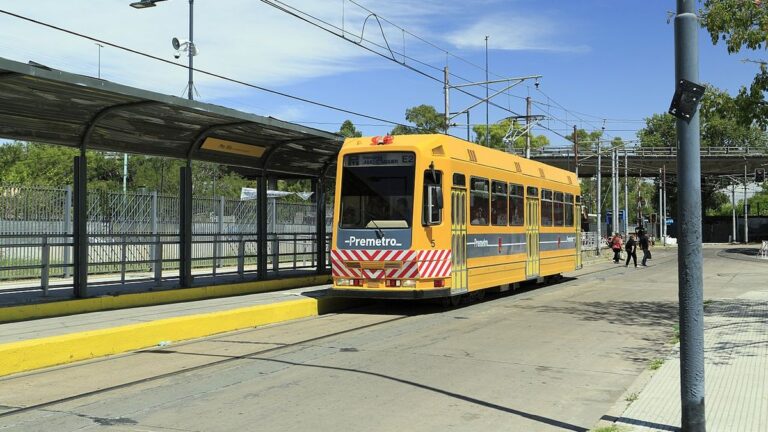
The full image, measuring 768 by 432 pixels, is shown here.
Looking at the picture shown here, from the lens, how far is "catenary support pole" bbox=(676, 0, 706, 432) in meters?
5.39

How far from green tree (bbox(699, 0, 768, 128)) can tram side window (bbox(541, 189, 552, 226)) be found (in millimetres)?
7552

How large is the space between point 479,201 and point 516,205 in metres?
2.63

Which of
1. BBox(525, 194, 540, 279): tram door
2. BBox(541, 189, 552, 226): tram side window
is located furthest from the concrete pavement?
BBox(541, 189, 552, 226): tram side window

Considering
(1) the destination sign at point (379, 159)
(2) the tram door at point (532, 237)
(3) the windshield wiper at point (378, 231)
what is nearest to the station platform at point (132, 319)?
(3) the windshield wiper at point (378, 231)

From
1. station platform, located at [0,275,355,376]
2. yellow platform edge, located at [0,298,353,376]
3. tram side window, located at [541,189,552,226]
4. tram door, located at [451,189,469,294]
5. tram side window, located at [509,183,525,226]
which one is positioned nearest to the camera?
yellow platform edge, located at [0,298,353,376]

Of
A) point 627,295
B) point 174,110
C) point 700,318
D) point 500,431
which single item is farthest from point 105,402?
point 627,295

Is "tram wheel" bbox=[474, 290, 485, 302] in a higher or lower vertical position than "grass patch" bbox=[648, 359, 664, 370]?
higher

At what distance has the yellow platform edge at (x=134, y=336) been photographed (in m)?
9.08

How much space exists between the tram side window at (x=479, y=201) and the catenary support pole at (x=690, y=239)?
994 cm

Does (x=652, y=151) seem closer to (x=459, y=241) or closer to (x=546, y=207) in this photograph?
(x=546, y=207)

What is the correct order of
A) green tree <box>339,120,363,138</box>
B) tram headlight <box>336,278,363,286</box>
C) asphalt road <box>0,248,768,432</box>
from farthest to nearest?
green tree <box>339,120,363,138</box>, tram headlight <box>336,278,363,286</box>, asphalt road <box>0,248,768,432</box>

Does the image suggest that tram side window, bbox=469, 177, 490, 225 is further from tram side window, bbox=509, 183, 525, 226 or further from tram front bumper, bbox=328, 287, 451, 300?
tram front bumper, bbox=328, 287, 451, 300

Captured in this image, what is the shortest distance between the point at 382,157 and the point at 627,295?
8898 mm

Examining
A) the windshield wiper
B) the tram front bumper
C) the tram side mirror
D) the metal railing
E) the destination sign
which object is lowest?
the tram front bumper
